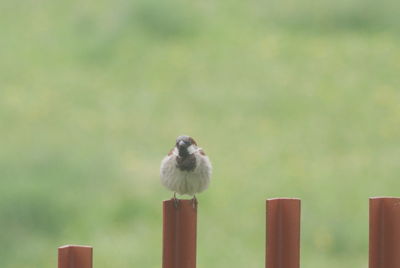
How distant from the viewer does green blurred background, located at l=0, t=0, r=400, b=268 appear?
7.01 meters

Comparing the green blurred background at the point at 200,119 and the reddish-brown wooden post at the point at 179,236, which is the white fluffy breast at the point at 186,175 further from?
the green blurred background at the point at 200,119

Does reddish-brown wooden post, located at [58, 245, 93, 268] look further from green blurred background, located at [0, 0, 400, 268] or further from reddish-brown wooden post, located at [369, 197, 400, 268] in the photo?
green blurred background, located at [0, 0, 400, 268]

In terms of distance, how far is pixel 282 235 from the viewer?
2.03 meters

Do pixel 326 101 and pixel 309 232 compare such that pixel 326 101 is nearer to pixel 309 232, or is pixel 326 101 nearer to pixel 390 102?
pixel 390 102

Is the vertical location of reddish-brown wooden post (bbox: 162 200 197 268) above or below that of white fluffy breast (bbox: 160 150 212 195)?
below

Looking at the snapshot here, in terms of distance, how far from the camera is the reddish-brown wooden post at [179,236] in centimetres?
202

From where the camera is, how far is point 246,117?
888cm

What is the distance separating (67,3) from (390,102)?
163 inches

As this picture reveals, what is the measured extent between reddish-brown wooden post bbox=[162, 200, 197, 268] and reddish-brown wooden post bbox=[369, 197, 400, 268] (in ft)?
1.23

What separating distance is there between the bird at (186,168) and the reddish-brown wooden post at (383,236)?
1723 millimetres

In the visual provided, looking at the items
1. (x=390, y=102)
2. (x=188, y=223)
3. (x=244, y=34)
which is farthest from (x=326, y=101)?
(x=188, y=223)

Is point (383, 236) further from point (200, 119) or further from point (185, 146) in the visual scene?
point (200, 119)

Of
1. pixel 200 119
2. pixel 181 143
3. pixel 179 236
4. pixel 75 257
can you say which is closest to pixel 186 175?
pixel 181 143

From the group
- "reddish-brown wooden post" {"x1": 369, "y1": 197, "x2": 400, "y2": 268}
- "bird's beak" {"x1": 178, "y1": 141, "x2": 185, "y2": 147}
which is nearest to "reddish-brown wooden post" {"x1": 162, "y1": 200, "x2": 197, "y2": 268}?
"reddish-brown wooden post" {"x1": 369, "y1": 197, "x2": 400, "y2": 268}
